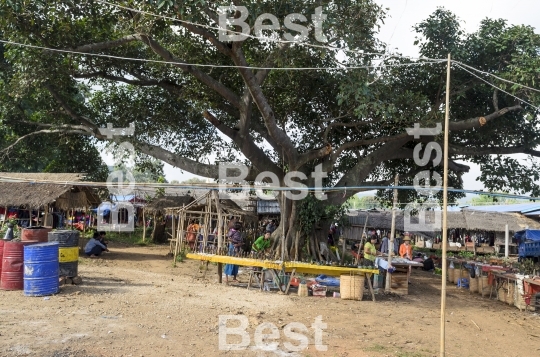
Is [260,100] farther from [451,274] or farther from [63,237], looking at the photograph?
[451,274]

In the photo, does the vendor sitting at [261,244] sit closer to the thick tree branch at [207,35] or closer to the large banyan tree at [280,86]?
the large banyan tree at [280,86]

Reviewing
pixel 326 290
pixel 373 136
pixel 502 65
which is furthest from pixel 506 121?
Answer: pixel 326 290

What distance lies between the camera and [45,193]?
1748 centimetres

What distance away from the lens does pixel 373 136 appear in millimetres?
16875

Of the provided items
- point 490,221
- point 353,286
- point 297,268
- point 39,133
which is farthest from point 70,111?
point 490,221

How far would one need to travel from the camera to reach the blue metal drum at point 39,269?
31.5 feet

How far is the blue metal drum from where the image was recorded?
9602 mm

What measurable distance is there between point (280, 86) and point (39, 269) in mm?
9552

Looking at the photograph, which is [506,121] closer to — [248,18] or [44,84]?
[248,18]

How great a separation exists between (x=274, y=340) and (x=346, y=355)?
3.65 feet

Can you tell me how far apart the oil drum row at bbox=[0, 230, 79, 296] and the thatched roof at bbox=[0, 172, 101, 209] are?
22.0 feet

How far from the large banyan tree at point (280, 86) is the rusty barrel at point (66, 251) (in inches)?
166

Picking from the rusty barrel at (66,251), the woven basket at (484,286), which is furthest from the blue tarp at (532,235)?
the rusty barrel at (66,251)

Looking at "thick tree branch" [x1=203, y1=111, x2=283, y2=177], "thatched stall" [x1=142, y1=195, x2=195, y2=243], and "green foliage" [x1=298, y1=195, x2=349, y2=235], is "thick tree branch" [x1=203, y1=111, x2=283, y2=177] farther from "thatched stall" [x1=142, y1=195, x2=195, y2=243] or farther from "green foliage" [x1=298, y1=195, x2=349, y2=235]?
"thatched stall" [x1=142, y1=195, x2=195, y2=243]
